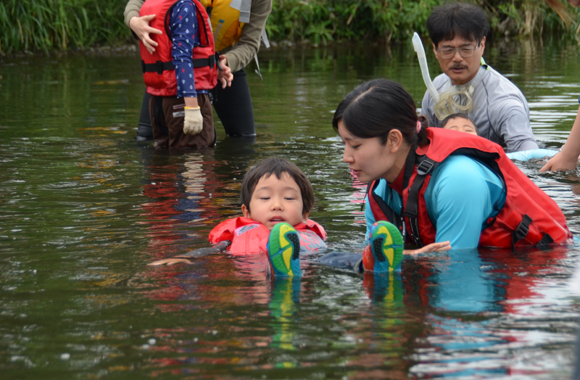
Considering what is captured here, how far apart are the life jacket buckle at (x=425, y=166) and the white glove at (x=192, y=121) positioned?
3.53 meters

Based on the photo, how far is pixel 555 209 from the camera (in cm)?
394

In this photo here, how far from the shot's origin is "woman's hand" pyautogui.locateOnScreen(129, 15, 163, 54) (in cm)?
663

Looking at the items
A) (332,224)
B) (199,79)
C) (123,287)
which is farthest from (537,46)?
(123,287)

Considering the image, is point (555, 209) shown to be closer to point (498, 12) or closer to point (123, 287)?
point (123, 287)

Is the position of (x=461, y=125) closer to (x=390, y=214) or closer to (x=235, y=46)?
(x=390, y=214)

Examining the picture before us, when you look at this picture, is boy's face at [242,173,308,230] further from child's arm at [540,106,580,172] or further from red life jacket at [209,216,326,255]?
child's arm at [540,106,580,172]

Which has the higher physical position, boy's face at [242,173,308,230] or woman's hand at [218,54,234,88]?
woman's hand at [218,54,234,88]

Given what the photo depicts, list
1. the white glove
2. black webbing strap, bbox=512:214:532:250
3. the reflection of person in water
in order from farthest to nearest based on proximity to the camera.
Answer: the white glove → black webbing strap, bbox=512:214:532:250 → the reflection of person in water

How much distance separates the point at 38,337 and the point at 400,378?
136 centimetres

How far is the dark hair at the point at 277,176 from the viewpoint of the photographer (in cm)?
436

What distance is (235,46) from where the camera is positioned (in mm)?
7762

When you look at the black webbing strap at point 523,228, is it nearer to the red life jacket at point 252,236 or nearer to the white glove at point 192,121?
the red life jacket at point 252,236

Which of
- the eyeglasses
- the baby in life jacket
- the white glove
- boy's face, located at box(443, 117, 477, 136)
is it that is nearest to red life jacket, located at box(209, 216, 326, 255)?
the baby in life jacket

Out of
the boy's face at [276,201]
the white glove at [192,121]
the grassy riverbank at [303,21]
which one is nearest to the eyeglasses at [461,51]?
the white glove at [192,121]
